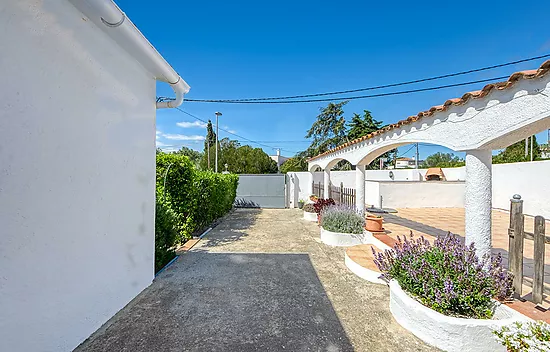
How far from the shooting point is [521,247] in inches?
125

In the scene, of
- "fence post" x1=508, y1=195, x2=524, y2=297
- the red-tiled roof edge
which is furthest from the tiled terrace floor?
the red-tiled roof edge

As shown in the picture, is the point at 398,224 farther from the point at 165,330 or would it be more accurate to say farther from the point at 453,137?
the point at 165,330

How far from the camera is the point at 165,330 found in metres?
3.18

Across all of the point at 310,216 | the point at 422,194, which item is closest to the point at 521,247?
the point at 310,216

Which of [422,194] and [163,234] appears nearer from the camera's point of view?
[163,234]

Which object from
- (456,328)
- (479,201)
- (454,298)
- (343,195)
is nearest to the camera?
(456,328)

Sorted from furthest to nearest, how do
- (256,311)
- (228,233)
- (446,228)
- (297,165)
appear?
1. (297,165)
2. (228,233)
3. (446,228)
4. (256,311)

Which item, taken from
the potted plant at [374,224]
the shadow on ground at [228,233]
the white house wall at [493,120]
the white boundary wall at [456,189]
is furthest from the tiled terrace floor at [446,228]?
the shadow on ground at [228,233]

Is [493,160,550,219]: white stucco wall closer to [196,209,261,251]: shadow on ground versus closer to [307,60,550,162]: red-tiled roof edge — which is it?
[307,60,550,162]: red-tiled roof edge

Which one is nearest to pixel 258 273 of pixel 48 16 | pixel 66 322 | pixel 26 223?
pixel 66 322

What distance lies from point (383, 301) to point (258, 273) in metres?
2.40

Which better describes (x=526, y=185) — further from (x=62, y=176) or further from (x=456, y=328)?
(x=62, y=176)

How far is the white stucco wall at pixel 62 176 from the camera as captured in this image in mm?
2156

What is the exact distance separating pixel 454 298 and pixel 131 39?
206 inches
